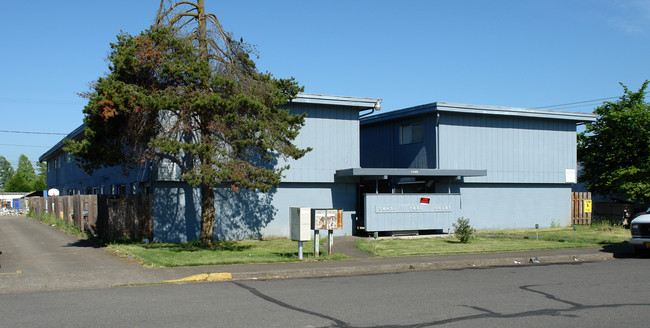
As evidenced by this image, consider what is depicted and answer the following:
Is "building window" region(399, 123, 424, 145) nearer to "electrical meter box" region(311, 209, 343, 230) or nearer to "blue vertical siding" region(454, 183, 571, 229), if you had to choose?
"blue vertical siding" region(454, 183, 571, 229)

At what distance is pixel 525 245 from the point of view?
1891 cm

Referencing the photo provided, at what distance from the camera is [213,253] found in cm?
1614

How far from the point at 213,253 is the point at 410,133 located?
12026 mm

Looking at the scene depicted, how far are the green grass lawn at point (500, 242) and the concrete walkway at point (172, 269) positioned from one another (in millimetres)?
813

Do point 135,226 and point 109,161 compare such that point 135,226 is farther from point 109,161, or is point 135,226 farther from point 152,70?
point 152,70

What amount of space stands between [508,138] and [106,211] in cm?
1676

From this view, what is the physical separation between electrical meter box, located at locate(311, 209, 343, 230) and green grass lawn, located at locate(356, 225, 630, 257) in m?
1.95

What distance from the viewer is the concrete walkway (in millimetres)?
11688

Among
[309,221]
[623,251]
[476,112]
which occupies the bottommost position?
[623,251]

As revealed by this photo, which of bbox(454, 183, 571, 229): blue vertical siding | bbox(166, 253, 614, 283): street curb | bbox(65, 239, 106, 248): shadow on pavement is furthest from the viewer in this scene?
bbox(454, 183, 571, 229): blue vertical siding

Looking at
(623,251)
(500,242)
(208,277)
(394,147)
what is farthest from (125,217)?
(623,251)

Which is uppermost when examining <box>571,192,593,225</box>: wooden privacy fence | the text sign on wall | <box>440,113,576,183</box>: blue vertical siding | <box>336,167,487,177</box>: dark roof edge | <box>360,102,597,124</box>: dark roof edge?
<box>360,102,597,124</box>: dark roof edge

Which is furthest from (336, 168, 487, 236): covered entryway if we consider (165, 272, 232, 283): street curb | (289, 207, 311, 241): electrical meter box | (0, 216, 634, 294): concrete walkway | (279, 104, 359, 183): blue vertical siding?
(165, 272, 232, 283): street curb

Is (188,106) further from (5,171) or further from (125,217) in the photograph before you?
(5,171)
